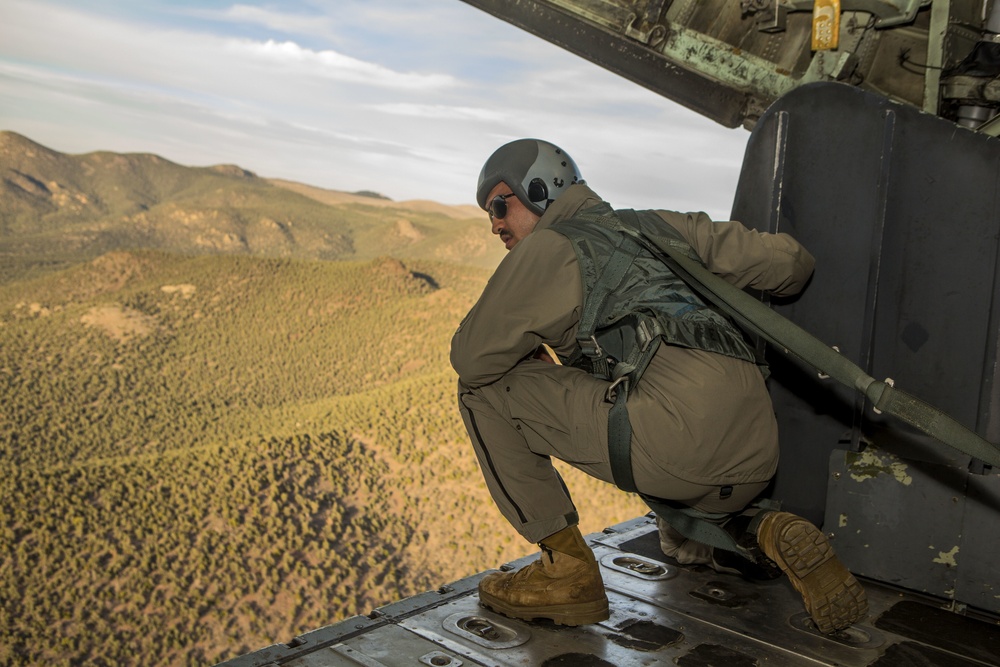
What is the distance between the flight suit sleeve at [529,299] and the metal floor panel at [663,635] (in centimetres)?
66

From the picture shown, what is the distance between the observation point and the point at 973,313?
1.85 m

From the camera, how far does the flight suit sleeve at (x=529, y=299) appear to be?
162 cm

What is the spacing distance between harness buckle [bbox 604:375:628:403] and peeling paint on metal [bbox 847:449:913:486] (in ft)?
2.73

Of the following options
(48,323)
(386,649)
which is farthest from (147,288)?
(386,649)

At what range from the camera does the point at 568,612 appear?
1754 mm

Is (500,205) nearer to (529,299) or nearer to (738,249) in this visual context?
(529,299)

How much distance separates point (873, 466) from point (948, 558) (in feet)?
0.91

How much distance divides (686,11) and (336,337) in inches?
836

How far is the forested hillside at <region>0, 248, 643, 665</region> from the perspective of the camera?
479 inches

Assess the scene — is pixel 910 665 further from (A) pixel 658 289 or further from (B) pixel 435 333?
(B) pixel 435 333

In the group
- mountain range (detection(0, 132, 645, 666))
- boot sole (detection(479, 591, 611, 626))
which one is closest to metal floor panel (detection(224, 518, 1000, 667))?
boot sole (detection(479, 591, 611, 626))

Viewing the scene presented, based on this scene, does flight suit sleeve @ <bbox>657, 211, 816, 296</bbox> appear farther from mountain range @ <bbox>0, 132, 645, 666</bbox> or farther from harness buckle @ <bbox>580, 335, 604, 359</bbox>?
mountain range @ <bbox>0, 132, 645, 666</bbox>

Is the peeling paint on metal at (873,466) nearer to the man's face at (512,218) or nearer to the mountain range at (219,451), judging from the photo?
the man's face at (512,218)

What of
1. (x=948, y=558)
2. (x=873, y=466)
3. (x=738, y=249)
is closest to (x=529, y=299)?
(x=738, y=249)
